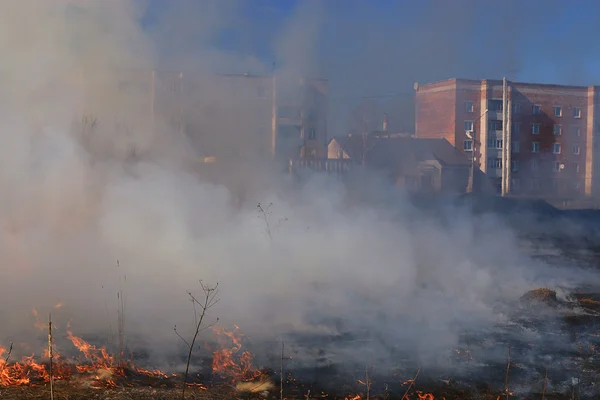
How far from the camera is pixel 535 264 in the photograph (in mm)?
14656

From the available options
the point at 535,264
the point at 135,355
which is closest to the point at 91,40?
the point at 135,355

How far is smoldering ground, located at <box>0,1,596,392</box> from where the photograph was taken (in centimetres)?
816

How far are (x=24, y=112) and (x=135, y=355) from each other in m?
4.02

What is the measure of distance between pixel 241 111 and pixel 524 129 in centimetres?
3052

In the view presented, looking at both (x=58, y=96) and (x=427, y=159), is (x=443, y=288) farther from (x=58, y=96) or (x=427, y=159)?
(x=427, y=159)

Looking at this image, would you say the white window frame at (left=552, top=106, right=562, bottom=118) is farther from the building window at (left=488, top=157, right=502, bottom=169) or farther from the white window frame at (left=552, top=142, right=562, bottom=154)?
the building window at (left=488, top=157, right=502, bottom=169)

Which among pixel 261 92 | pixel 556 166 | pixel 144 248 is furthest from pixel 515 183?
pixel 144 248

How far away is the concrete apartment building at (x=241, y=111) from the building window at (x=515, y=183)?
25120 mm

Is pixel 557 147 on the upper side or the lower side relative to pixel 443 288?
upper

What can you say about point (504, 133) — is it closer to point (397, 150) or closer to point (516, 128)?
point (516, 128)

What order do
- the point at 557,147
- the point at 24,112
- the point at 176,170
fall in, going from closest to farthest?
the point at 24,112 → the point at 176,170 → the point at 557,147

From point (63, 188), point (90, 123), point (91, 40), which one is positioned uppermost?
point (91, 40)

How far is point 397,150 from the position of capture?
3506cm

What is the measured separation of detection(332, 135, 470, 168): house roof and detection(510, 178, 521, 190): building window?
9.46 ft
